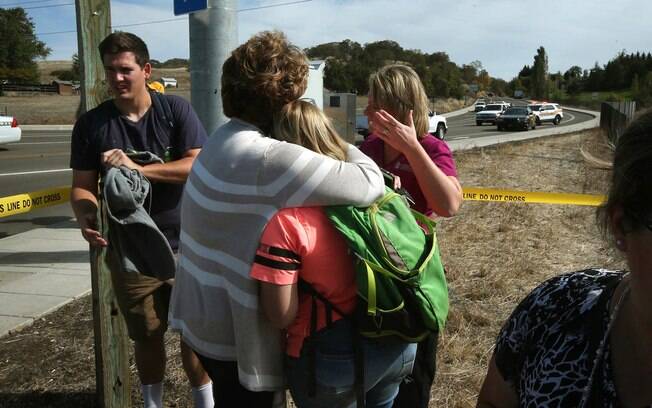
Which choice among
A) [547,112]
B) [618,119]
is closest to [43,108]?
[547,112]

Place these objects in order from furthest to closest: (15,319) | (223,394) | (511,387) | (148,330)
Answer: (15,319)
(148,330)
(223,394)
(511,387)

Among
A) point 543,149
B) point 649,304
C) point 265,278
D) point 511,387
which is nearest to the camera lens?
point 649,304

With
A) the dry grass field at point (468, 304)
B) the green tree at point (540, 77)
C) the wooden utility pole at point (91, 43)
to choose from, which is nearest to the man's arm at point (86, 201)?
the wooden utility pole at point (91, 43)

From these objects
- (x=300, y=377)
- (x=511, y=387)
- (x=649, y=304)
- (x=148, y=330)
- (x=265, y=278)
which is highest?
(x=649, y=304)

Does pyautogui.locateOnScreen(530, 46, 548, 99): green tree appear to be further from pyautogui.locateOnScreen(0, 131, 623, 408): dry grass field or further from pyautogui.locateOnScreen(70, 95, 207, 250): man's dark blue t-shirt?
pyautogui.locateOnScreen(70, 95, 207, 250): man's dark blue t-shirt

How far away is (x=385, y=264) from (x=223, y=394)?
742mm

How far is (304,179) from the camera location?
5.41 feet

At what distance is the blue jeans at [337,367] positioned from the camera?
5.77ft

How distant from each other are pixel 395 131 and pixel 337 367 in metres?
1.01

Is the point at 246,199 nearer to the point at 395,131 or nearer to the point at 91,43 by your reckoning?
the point at 395,131

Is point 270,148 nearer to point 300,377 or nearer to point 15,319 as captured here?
point 300,377

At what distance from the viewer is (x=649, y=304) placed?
1052 mm

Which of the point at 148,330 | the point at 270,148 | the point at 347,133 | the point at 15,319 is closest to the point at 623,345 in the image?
the point at 270,148

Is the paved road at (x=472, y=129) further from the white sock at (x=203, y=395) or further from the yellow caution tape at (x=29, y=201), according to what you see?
the white sock at (x=203, y=395)
